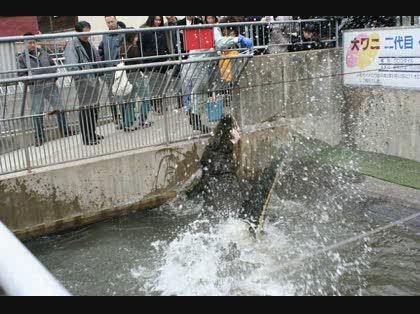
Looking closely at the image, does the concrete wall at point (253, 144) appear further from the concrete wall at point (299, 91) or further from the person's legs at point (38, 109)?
the person's legs at point (38, 109)

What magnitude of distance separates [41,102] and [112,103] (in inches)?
40.4

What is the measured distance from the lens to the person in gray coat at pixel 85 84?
7148mm

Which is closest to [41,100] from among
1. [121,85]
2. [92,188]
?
[121,85]

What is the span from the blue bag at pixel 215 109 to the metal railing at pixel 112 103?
2cm

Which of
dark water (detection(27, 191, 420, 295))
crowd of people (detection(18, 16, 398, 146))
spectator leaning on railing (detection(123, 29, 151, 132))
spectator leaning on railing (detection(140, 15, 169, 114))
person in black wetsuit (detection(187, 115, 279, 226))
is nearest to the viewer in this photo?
dark water (detection(27, 191, 420, 295))

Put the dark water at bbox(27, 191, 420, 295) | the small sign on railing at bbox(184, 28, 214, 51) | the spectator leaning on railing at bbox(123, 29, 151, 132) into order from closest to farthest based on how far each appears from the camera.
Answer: the dark water at bbox(27, 191, 420, 295) → the spectator leaning on railing at bbox(123, 29, 151, 132) → the small sign on railing at bbox(184, 28, 214, 51)

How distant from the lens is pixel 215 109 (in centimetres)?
837

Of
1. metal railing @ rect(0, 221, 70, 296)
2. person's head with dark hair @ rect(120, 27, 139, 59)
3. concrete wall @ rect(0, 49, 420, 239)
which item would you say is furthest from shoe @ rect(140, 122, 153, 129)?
metal railing @ rect(0, 221, 70, 296)

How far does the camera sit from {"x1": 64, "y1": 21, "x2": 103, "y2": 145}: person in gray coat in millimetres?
7148

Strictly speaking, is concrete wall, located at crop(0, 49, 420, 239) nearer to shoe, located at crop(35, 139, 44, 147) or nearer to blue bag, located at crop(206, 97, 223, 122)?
shoe, located at crop(35, 139, 44, 147)

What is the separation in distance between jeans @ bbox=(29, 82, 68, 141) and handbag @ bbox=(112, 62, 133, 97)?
0.84m

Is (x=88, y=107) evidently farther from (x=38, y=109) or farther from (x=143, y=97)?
(x=143, y=97)
